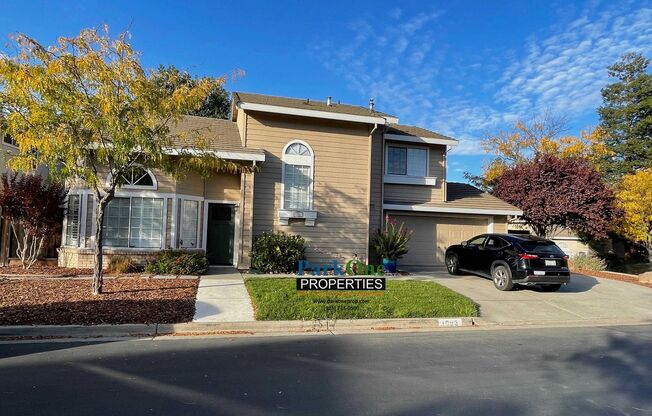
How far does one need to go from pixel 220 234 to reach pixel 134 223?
8.95 feet

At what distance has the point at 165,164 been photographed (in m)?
9.38

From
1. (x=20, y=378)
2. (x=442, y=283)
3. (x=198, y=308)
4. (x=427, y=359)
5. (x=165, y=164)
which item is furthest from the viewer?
(x=442, y=283)

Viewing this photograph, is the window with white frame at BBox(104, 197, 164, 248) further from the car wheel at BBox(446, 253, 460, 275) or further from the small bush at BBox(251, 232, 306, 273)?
the car wheel at BBox(446, 253, 460, 275)

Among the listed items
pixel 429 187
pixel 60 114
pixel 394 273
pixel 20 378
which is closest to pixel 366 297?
pixel 394 273

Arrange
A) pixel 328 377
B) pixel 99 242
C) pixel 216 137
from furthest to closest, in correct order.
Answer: pixel 216 137, pixel 99 242, pixel 328 377

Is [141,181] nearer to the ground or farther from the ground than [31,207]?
farther from the ground

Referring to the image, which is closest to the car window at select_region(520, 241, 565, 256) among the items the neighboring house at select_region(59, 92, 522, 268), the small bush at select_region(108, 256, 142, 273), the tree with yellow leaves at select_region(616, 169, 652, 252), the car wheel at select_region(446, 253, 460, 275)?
the car wheel at select_region(446, 253, 460, 275)

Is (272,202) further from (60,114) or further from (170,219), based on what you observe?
(60,114)

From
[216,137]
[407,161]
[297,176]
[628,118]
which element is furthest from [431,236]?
[628,118]

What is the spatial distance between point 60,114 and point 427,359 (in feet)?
25.4

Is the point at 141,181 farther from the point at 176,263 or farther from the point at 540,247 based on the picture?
the point at 540,247

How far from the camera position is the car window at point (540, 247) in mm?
11341

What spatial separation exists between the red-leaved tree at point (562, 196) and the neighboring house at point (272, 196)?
4.69 metres

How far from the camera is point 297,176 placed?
14.4 m
